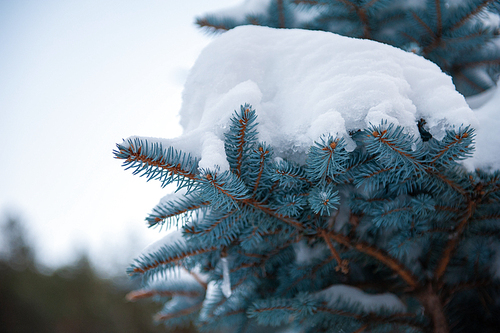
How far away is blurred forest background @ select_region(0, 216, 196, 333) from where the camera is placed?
805cm

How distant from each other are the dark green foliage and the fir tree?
0.71 meters

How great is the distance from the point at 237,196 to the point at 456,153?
1.39 feet

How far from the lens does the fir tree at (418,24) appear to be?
107cm

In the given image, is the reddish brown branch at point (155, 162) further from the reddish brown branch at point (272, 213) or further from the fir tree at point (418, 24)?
the fir tree at point (418, 24)

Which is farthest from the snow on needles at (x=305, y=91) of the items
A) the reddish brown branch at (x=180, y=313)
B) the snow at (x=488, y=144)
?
the reddish brown branch at (x=180, y=313)

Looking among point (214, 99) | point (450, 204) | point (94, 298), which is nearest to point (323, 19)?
point (214, 99)

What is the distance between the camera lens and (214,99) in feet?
2.23

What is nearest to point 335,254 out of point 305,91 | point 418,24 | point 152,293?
point 305,91

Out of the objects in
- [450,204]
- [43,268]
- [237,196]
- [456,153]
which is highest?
[43,268]

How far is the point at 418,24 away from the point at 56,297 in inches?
457

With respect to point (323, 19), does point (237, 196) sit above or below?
below

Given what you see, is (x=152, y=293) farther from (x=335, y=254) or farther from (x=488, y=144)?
(x=488, y=144)

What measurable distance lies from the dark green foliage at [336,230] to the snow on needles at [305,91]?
4 cm

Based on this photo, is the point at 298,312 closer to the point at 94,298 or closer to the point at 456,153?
the point at 456,153
